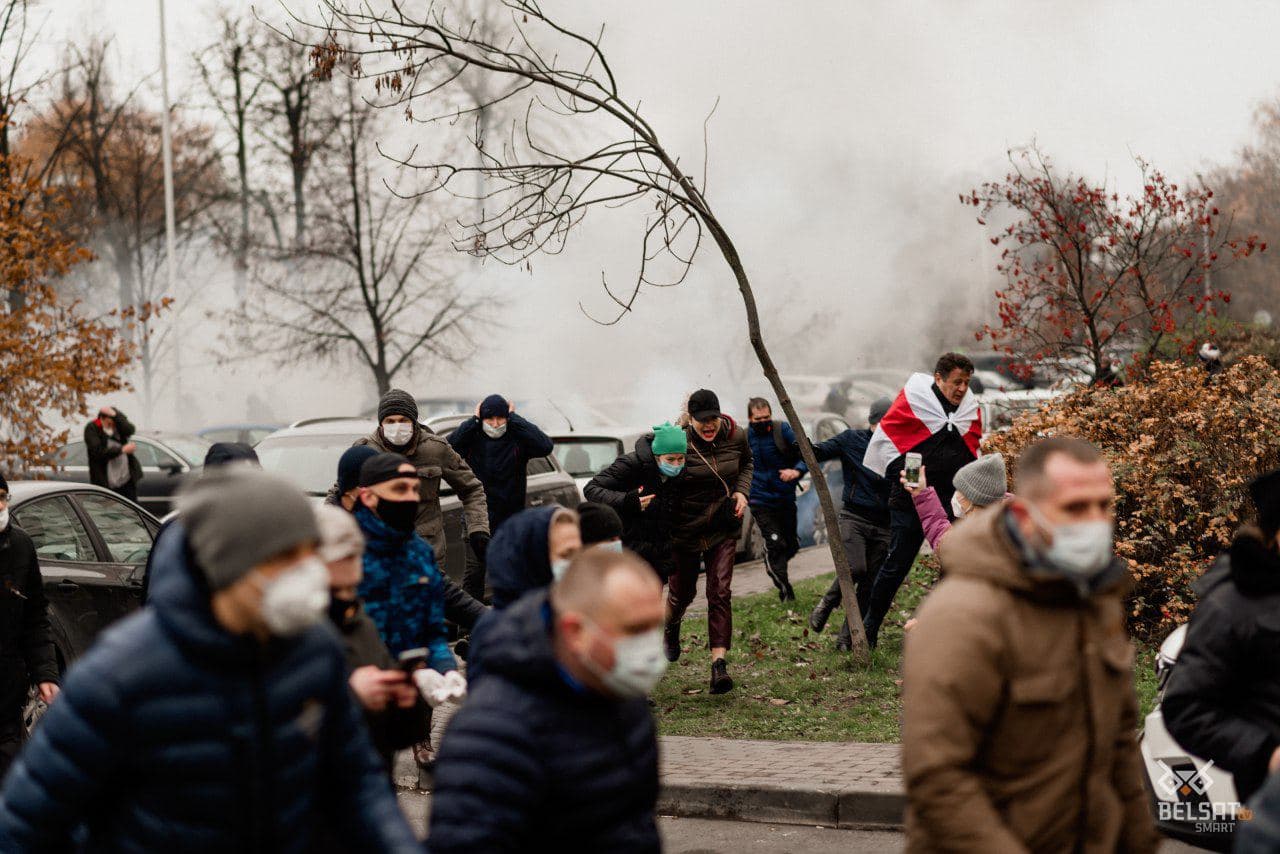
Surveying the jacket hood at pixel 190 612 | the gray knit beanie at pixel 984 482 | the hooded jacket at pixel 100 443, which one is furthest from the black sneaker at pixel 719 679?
the hooded jacket at pixel 100 443

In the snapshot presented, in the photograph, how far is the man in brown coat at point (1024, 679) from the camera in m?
2.87

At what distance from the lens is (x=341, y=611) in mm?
4035

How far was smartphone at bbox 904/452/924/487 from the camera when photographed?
26.4ft

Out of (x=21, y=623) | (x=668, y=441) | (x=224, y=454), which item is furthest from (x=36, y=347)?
(x=21, y=623)

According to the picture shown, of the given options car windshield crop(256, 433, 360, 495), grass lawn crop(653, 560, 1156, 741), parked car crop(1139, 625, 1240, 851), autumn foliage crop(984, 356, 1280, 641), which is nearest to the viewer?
parked car crop(1139, 625, 1240, 851)

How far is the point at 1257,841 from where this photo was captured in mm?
2338

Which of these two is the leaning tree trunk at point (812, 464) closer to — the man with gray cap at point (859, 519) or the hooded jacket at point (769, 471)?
the man with gray cap at point (859, 519)

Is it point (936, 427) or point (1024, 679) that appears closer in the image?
point (1024, 679)

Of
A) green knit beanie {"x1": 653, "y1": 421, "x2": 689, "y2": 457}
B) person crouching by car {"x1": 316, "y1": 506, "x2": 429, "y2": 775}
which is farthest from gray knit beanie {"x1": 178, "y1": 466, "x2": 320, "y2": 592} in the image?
green knit beanie {"x1": 653, "y1": 421, "x2": 689, "y2": 457}

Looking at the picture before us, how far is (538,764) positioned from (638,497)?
6.16 metres

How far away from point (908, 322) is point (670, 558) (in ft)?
75.5

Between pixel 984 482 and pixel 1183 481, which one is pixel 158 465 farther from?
pixel 984 482

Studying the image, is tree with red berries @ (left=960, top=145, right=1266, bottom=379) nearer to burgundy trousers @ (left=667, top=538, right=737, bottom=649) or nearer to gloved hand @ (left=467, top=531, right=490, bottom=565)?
burgundy trousers @ (left=667, top=538, right=737, bottom=649)

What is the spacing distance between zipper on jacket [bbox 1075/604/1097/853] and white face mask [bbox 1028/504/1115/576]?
0.12 m
